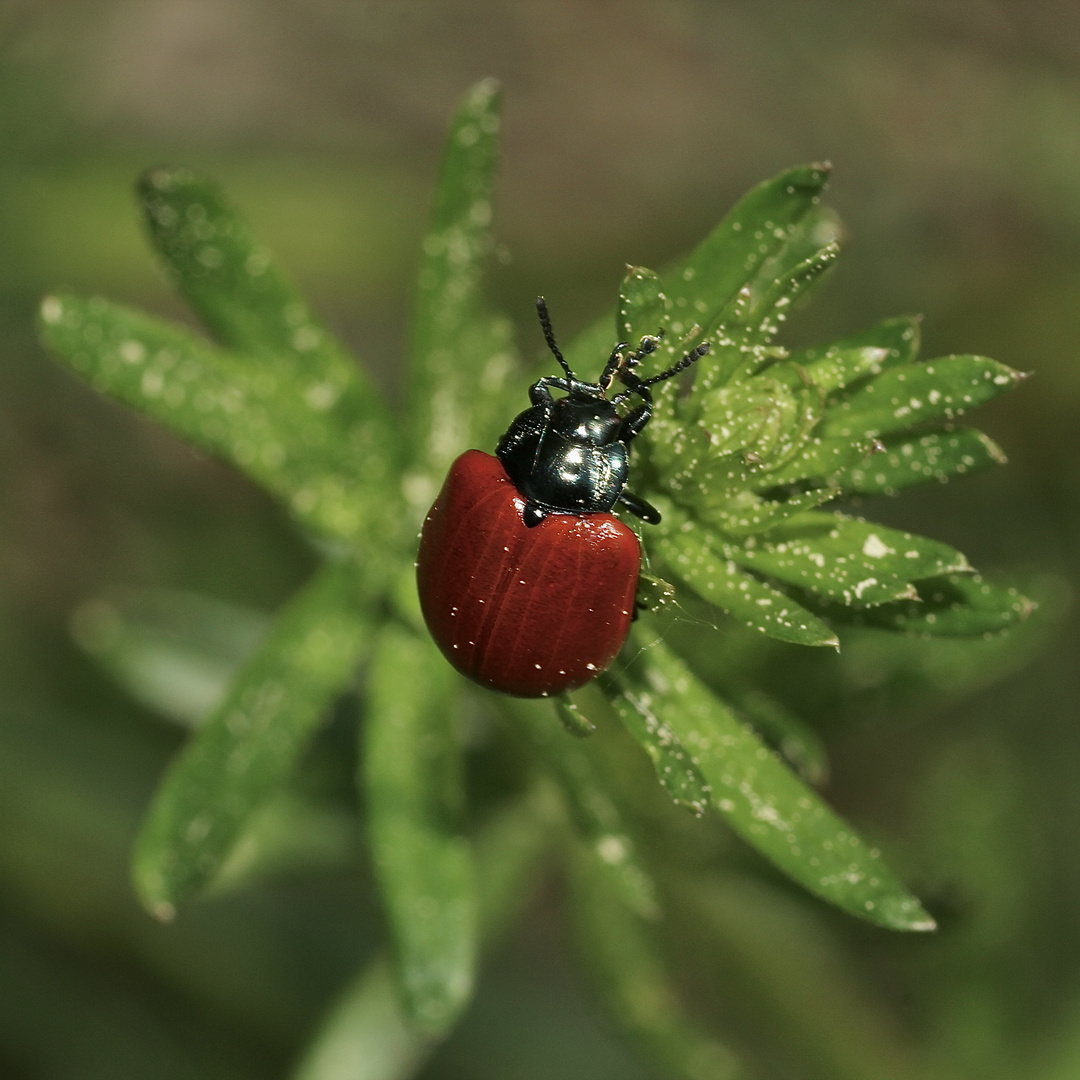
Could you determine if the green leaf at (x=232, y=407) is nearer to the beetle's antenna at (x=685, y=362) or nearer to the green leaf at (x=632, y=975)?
the beetle's antenna at (x=685, y=362)

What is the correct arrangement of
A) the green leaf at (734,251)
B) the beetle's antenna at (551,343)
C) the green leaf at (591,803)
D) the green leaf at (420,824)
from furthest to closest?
the green leaf at (420,824), the green leaf at (591,803), the beetle's antenna at (551,343), the green leaf at (734,251)

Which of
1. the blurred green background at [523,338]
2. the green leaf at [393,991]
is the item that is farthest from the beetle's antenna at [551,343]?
the blurred green background at [523,338]

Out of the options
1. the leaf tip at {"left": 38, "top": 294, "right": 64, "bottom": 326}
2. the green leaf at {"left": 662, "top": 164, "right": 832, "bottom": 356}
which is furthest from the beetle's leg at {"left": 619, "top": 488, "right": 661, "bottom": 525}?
the leaf tip at {"left": 38, "top": 294, "right": 64, "bottom": 326}

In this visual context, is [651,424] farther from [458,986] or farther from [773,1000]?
[773,1000]

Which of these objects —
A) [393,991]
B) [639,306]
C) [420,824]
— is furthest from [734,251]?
[393,991]

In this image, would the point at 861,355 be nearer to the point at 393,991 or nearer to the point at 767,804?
the point at 767,804

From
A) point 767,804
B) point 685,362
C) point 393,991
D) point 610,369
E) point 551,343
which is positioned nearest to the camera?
point 685,362

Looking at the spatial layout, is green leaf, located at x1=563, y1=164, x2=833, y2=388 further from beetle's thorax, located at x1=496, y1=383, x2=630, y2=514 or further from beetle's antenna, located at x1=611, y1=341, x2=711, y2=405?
beetle's thorax, located at x1=496, y1=383, x2=630, y2=514
